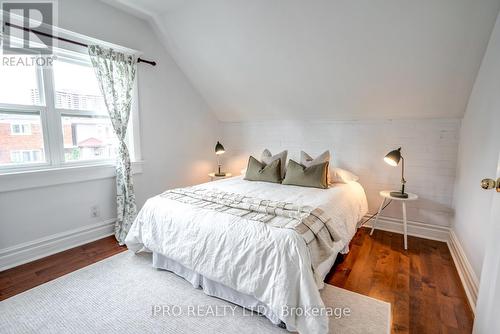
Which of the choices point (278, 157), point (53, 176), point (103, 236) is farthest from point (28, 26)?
point (278, 157)

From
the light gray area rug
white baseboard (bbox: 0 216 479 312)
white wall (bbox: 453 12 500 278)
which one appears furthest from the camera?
white baseboard (bbox: 0 216 479 312)

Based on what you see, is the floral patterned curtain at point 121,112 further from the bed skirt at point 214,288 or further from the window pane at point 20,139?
the bed skirt at point 214,288

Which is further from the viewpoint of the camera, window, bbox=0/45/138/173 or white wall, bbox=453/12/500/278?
window, bbox=0/45/138/173

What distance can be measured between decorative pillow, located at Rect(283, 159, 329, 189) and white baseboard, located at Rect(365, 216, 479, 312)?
1063mm

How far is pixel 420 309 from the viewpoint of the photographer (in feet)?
5.74

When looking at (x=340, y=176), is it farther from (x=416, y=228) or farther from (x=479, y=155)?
(x=479, y=155)

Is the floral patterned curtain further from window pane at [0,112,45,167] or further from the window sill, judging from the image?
window pane at [0,112,45,167]

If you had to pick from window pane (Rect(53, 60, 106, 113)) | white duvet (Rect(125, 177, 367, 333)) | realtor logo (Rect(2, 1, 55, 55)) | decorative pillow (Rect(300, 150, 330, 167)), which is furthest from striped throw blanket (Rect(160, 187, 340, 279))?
realtor logo (Rect(2, 1, 55, 55))

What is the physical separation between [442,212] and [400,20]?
2.17 metres

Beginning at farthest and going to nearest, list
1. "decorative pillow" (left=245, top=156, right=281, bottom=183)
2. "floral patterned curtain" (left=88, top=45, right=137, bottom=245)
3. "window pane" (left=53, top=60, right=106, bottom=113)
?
"decorative pillow" (left=245, top=156, right=281, bottom=183) → "floral patterned curtain" (left=88, top=45, right=137, bottom=245) → "window pane" (left=53, top=60, right=106, bottom=113)

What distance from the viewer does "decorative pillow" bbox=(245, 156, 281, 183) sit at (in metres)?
3.17

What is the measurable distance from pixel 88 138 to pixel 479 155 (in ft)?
12.7

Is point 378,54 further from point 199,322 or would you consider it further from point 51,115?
point 51,115

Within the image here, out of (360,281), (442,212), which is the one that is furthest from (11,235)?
(442,212)
